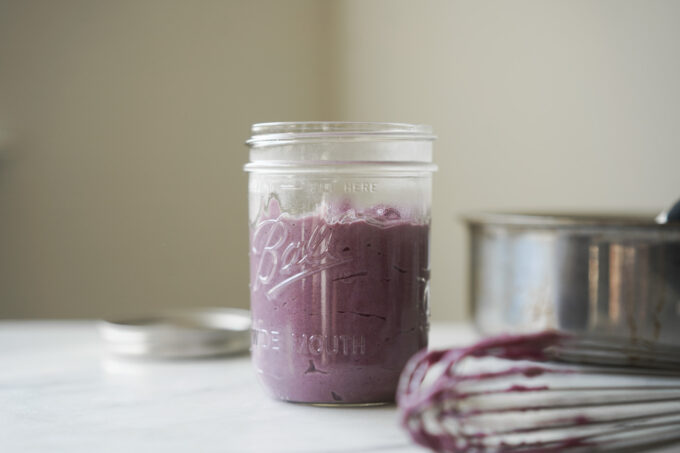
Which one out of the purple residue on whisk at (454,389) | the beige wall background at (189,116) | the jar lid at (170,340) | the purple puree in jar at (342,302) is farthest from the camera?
the beige wall background at (189,116)

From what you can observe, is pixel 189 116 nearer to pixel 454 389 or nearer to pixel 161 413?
pixel 161 413

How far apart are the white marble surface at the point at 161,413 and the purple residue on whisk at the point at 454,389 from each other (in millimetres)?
79

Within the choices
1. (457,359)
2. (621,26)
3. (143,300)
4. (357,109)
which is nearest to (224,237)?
(143,300)

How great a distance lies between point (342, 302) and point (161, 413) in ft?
0.58

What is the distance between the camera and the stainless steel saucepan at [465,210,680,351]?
69cm

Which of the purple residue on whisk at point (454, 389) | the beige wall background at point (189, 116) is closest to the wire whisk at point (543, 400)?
the purple residue on whisk at point (454, 389)

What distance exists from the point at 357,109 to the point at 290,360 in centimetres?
150

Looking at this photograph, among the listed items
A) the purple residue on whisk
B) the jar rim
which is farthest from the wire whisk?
the jar rim

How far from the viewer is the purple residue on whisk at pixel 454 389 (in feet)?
1.39

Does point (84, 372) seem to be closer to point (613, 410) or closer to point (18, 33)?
point (613, 410)

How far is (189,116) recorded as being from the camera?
213 centimetres

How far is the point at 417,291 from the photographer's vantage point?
0.63 meters

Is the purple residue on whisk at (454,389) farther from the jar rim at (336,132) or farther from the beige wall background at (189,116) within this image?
the beige wall background at (189,116)

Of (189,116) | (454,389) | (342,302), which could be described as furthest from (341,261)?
(189,116)
